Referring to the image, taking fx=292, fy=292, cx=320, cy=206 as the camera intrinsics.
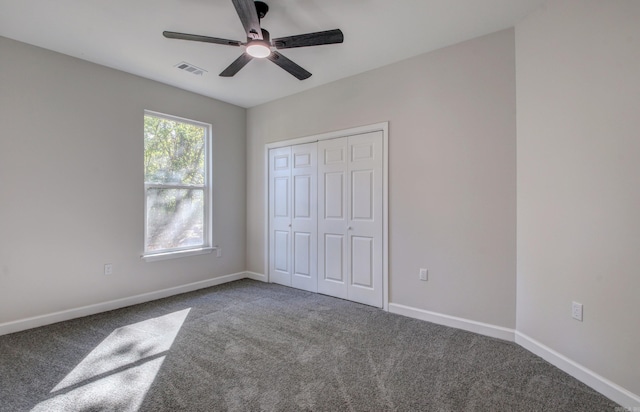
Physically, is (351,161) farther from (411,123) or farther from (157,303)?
(157,303)

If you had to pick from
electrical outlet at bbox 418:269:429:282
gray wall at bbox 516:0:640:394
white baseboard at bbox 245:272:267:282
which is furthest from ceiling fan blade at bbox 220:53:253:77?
white baseboard at bbox 245:272:267:282

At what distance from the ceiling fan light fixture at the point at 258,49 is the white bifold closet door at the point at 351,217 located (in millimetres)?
1615

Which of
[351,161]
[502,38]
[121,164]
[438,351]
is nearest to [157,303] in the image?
[121,164]

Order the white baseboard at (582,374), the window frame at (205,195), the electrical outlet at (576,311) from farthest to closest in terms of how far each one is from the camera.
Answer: the window frame at (205,195), the electrical outlet at (576,311), the white baseboard at (582,374)

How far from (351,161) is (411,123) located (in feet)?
2.80

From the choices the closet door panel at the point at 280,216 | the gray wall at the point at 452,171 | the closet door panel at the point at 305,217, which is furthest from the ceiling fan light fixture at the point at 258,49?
the closet door panel at the point at 280,216

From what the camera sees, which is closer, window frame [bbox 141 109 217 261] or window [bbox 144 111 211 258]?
window [bbox 144 111 211 258]

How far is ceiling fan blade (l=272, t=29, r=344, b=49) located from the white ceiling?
0.34m

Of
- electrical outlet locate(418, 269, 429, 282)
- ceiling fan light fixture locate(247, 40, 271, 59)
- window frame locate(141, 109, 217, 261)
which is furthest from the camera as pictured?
window frame locate(141, 109, 217, 261)

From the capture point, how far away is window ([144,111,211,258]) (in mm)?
3855

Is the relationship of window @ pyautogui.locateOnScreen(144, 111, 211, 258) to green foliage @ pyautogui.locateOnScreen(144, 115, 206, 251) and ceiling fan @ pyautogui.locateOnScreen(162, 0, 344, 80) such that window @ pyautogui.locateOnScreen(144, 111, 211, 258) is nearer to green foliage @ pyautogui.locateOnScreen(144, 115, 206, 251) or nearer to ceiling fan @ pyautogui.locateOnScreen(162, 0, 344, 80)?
green foliage @ pyautogui.locateOnScreen(144, 115, 206, 251)

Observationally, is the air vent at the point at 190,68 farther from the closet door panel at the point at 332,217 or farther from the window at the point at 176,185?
the closet door panel at the point at 332,217

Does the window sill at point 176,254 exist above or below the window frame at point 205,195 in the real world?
below

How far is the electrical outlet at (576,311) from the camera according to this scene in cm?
207
